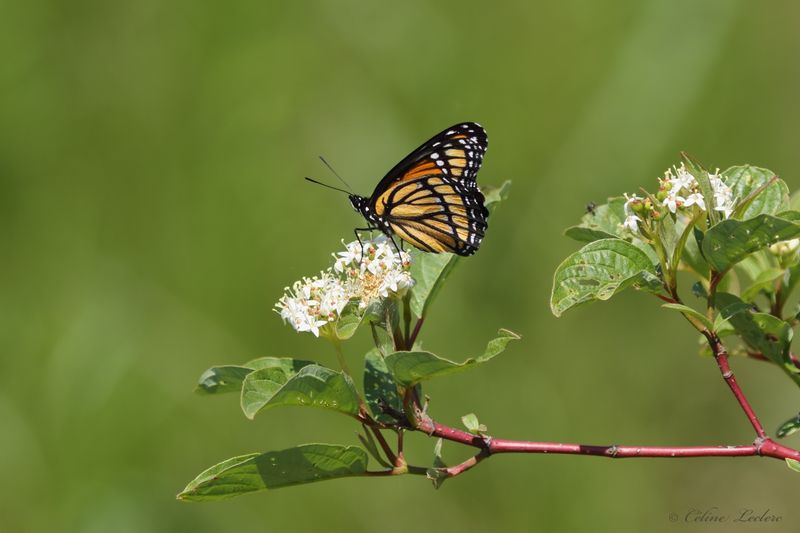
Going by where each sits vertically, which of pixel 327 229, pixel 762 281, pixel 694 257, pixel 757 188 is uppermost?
pixel 327 229

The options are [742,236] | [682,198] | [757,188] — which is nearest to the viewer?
[742,236]

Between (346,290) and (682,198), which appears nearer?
(682,198)

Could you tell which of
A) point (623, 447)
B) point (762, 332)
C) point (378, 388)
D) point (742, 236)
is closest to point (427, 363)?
point (378, 388)

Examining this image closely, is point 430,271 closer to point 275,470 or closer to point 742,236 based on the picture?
point 275,470

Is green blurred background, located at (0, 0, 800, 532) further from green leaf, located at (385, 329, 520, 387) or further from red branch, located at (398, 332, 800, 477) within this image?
green leaf, located at (385, 329, 520, 387)

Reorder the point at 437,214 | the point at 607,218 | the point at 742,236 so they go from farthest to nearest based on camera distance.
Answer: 1. the point at 437,214
2. the point at 607,218
3. the point at 742,236

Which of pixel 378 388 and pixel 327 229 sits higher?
pixel 327 229

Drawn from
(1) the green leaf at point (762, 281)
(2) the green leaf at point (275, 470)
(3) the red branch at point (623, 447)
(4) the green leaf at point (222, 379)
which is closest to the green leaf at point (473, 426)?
(3) the red branch at point (623, 447)
